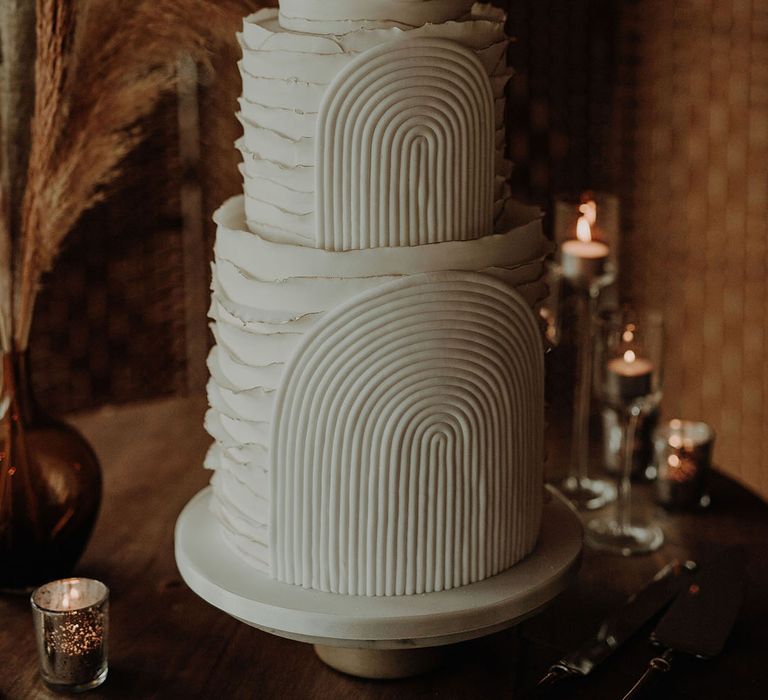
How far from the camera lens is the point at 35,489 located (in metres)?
1.13

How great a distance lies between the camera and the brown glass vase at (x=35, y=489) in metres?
1.12

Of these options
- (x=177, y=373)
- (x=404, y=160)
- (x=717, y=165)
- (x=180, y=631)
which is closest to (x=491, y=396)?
(x=404, y=160)

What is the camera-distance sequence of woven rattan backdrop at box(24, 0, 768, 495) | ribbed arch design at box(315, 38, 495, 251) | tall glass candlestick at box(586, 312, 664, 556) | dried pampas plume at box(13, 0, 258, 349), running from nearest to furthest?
ribbed arch design at box(315, 38, 495, 251)
dried pampas plume at box(13, 0, 258, 349)
tall glass candlestick at box(586, 312, 664, 556)
woven rattan backdrop at box(24, 0, 768, 495)

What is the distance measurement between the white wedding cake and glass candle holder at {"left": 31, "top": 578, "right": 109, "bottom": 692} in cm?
17

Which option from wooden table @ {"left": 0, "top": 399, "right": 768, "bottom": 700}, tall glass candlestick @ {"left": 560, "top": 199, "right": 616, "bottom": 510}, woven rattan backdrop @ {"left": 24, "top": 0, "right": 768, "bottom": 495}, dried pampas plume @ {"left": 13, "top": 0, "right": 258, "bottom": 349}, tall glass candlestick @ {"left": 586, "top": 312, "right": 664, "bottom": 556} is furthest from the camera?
woven rattan backdrop @ {"left": 24, "top": 0, "right": 768, "bottom": 495}

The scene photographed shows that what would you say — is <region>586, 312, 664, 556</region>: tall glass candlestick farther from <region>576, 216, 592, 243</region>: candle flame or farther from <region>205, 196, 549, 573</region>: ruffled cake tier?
<region>205, 196, 549, 573</region>: ruffled cake tier

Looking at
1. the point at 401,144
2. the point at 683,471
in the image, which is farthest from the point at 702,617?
the point at 401,144

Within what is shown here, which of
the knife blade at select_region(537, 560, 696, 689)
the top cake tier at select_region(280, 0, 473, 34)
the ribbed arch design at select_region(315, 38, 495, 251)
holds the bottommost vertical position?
the knife blade at select_region(537, 560, 696, 689)

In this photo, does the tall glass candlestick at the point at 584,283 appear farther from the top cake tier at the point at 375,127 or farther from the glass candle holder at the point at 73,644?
the glass candle holder at the point at 73,644

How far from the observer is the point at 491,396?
90 cm

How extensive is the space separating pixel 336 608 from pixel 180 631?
0.80 ft

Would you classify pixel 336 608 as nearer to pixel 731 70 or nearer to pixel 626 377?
pixel 626 377

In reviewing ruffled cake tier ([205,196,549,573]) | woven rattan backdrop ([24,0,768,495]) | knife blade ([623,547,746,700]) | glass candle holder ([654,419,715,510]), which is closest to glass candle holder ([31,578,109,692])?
ruffled cake tier ([205,196,549,573])

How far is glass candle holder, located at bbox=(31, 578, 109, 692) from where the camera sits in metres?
0.95
